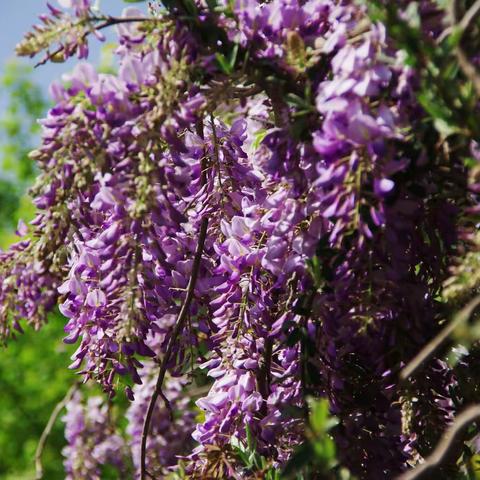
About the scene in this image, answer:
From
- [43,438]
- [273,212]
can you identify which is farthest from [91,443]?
[273,212]

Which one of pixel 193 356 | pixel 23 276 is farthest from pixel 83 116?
pixel 193 356

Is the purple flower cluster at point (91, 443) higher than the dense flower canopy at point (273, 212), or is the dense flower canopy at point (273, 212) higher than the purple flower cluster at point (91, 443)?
the purple flower cluster at point (91, 443)

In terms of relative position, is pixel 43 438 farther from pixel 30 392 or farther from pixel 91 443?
pixel 30 392

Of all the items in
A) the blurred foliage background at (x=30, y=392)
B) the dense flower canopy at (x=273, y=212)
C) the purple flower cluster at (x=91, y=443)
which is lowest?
the dense flower canopy at (x=273, y=212)

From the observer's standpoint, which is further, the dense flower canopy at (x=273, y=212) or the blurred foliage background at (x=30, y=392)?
the blurred foliage background at (x=30, y=392)

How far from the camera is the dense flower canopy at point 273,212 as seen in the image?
1344 millimetres

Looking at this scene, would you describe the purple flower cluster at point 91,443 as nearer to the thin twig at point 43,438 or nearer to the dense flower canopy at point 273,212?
the thin twig at point 43,438

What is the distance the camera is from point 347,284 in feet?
4.81

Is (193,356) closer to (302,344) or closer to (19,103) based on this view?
(302,344)

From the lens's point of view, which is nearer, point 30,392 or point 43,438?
point 43,438

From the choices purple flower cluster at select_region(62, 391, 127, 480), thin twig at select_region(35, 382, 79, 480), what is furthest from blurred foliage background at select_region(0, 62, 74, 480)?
thin twig at select_region(35, 382, 79, 480)

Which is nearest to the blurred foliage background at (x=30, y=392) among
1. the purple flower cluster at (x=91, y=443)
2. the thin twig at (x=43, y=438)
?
the purple flower cluster at (x=91, y=443)

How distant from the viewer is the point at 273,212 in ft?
5.41

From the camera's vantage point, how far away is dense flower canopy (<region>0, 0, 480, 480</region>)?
52.9 inches
